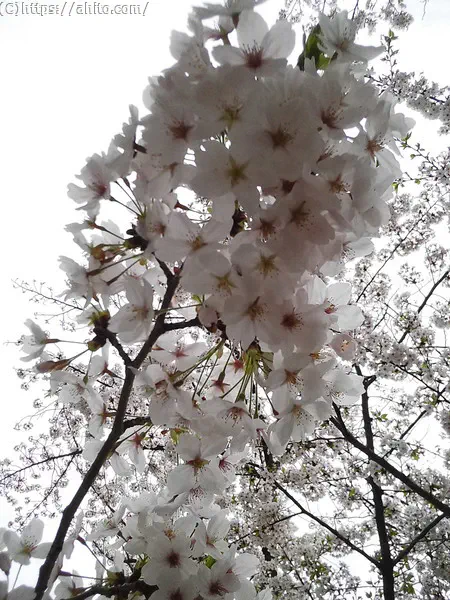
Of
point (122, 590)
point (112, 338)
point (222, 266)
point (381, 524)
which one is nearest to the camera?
point (222, 266)

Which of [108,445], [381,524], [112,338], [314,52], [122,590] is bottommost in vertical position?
[122,590]

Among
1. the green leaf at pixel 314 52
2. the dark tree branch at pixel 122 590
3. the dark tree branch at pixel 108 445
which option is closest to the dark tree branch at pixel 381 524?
the dark tree branch at pixel 122 590

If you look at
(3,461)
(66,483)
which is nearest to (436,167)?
(66,483)

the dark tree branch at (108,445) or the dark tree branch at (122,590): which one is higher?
the dark tree branch at (108,445)

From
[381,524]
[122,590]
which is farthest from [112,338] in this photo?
[381,524]

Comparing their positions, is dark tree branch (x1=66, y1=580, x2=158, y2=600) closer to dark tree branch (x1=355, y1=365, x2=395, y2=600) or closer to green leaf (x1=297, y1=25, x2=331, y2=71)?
green leaf (x1=297, y1=25, x2=331, y2=71)

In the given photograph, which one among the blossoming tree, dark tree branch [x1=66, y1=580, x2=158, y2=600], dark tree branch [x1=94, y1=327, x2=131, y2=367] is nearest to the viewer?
the blossoming tree

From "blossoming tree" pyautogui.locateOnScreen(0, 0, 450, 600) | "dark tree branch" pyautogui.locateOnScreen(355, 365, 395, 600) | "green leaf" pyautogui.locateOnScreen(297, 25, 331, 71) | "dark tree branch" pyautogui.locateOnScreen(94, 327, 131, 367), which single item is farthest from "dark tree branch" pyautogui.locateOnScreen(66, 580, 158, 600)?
"dark tree branch" pyautogui.locateOnScreen(355, 365, 395, 600)

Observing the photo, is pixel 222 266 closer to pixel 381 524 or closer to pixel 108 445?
pixel 108 445

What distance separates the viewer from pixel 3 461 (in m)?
6.68

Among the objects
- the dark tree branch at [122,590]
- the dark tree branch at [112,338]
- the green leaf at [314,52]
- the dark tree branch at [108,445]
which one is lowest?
the dark tree branch at [122,590]

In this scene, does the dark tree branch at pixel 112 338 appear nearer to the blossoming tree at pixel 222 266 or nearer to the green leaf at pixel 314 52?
the blossoming tree at pixel 222 266

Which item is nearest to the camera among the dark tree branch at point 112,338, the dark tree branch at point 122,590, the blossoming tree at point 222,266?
the blossoming tree at point 222,266

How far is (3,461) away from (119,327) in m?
6.89
